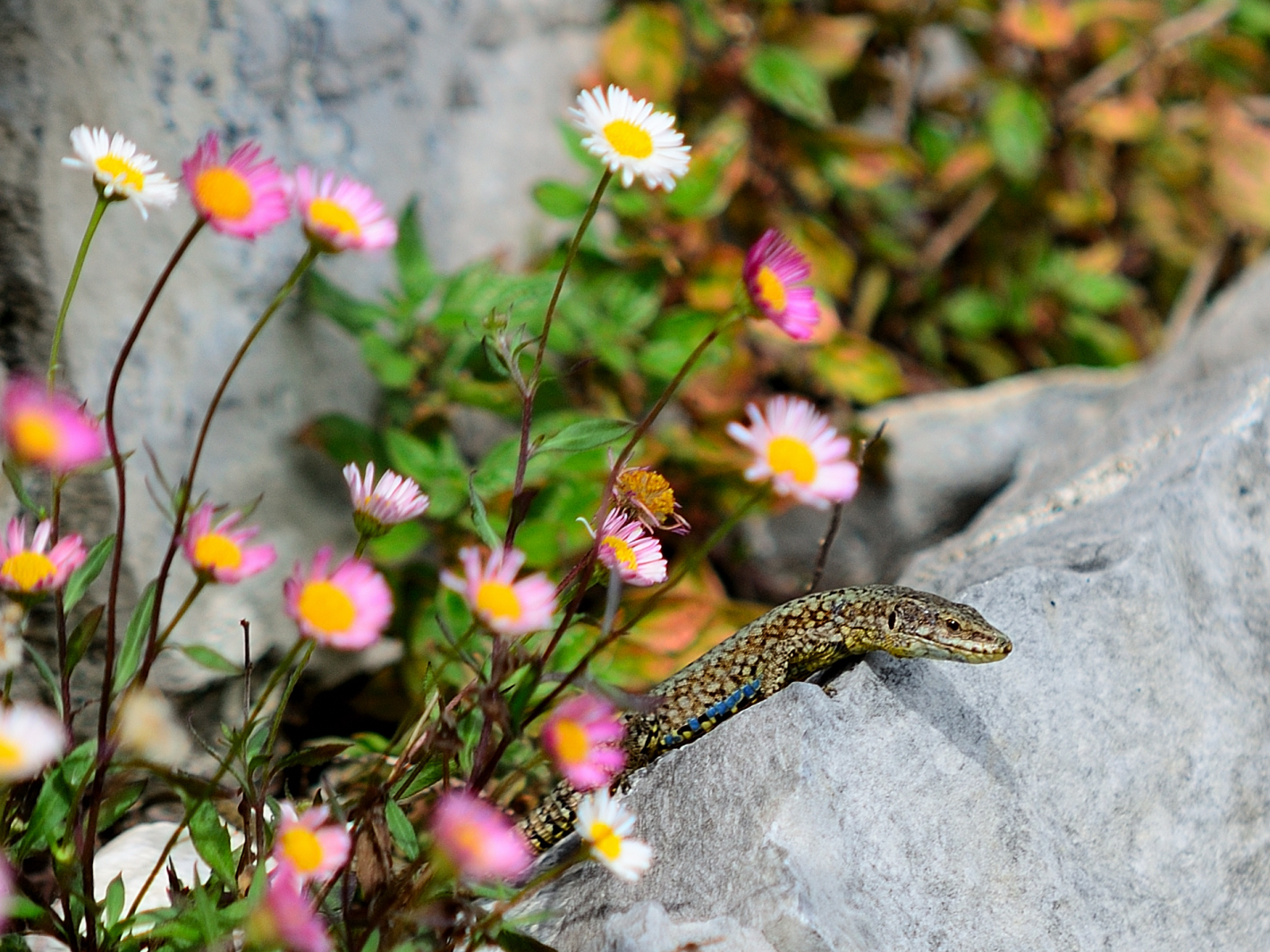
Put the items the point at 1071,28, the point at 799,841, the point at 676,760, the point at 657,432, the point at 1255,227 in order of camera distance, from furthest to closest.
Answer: the point at 1255,227 → the point at 1071,28 → the point at 657,432 → the point at 676,760 → the point at 799,841

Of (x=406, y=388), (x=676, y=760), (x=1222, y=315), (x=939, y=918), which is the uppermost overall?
(x=1222, y=315)

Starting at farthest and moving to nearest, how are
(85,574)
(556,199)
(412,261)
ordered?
(556,199) < (412,261) < (85,574)

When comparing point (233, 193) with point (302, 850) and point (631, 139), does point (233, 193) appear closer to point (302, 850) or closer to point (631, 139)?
point (631, 139)

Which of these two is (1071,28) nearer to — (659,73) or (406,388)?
(659,73)

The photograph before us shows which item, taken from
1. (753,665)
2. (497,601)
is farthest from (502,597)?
(753,665)

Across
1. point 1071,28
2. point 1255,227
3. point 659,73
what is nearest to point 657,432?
point 659,73

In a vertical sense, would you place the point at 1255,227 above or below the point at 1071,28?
below
